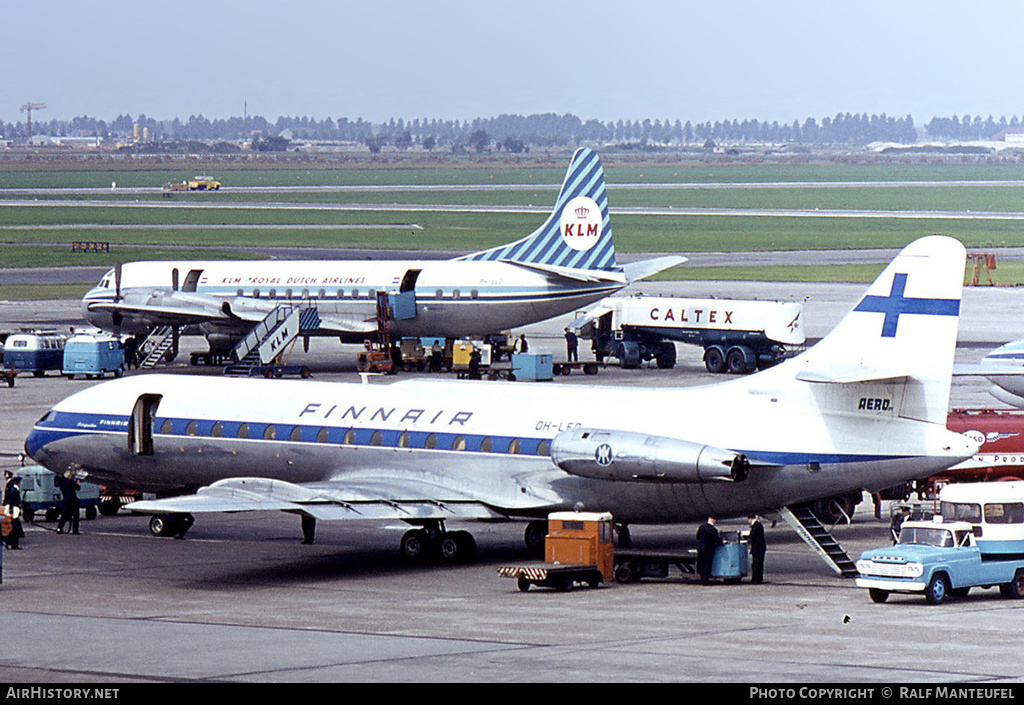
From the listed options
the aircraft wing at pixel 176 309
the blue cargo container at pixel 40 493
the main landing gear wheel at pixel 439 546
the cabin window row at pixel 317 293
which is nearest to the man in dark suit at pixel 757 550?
the main landing gear wheel at pixel 439 546

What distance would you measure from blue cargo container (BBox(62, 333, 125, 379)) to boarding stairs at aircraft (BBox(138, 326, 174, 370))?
367cm

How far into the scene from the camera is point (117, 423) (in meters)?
40.9

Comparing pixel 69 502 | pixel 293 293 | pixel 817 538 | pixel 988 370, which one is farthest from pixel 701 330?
pixel 817 538

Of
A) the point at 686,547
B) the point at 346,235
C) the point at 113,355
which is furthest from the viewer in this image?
the point at 346,235

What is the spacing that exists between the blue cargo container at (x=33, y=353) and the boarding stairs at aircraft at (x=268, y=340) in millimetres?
7807

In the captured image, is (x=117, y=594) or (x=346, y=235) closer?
(x=117, y=594)

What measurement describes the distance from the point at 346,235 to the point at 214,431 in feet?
395

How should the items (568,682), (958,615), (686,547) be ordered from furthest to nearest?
(686,547)
(958,615)
(568,682)

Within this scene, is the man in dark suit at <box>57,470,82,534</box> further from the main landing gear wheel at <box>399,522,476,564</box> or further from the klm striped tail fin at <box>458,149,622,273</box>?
the klm striped tail fin at <box>458,149,622,273</box>

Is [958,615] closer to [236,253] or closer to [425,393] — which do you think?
[425,393]

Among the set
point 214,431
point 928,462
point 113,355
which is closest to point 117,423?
point 214,431

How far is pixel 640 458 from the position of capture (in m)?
33.5

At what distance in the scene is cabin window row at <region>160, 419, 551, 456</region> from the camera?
36219 millimetres

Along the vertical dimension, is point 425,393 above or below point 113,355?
above
